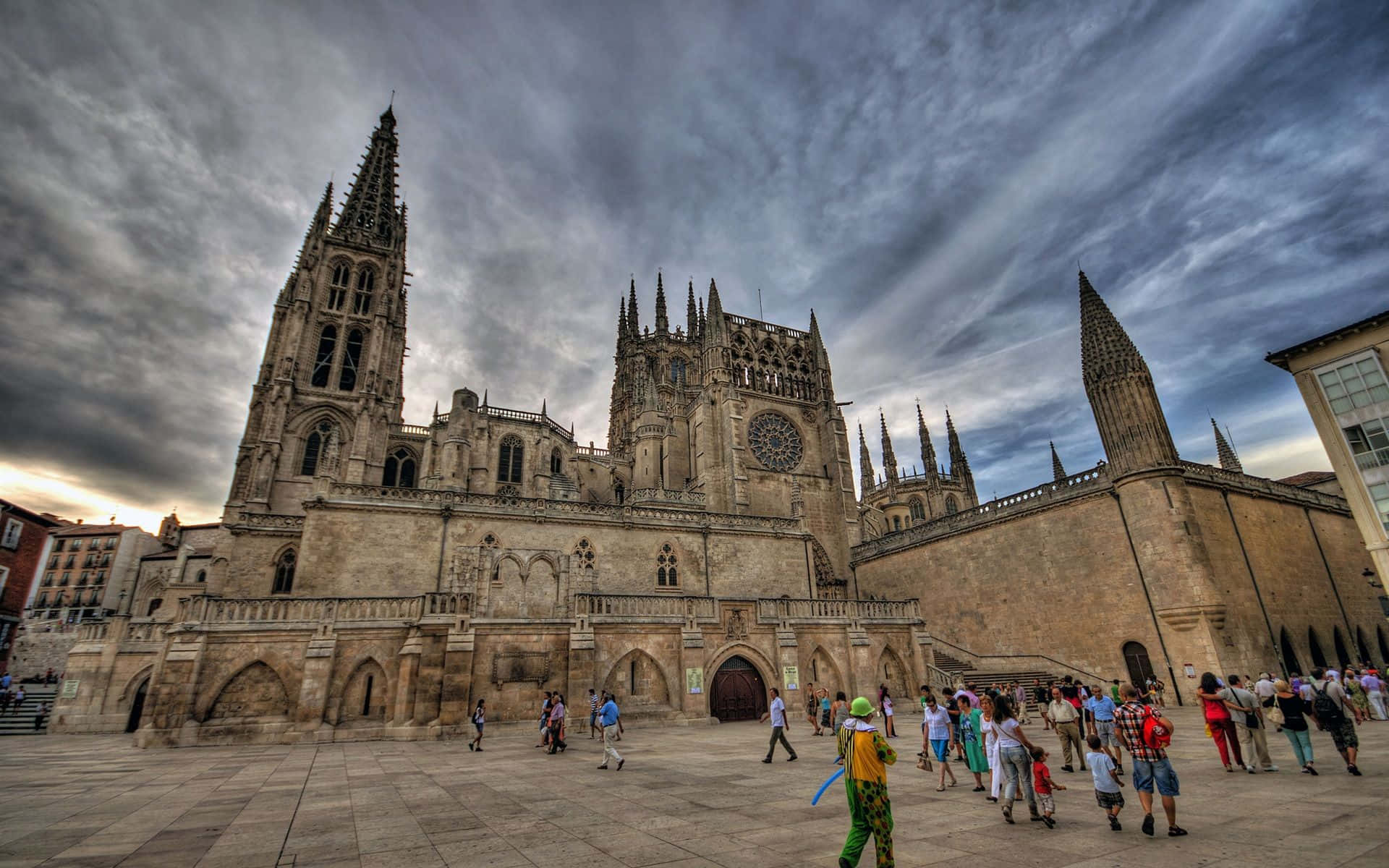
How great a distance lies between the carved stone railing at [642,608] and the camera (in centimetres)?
1817

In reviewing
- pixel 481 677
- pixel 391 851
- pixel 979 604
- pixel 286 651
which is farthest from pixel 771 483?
pixel 391 851

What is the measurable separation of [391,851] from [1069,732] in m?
9.50

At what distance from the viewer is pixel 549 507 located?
25.6 m

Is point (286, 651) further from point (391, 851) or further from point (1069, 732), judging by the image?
point (1069, 732)

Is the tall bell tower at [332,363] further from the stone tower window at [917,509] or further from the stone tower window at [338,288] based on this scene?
the stone tower window at [917,509]

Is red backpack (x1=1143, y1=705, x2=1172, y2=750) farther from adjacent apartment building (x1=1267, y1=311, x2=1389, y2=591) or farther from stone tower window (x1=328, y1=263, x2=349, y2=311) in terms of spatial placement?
stone tower window (x1=328, y1=263, x2=349, y2=311)

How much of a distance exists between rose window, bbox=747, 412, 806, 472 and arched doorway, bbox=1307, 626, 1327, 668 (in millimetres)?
25536

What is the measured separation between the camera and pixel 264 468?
32.4 m

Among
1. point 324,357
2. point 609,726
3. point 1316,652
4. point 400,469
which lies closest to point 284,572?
point 400,469

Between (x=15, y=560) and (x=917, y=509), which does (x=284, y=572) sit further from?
(x=917, y=509)

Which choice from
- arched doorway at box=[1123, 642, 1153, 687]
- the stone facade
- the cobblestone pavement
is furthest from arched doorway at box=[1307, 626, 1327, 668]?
the cobblestone pavement

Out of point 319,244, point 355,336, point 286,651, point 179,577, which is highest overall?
point 319,244

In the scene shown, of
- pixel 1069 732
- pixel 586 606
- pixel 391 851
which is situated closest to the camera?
pixel 391 851

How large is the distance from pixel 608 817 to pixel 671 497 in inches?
1115
